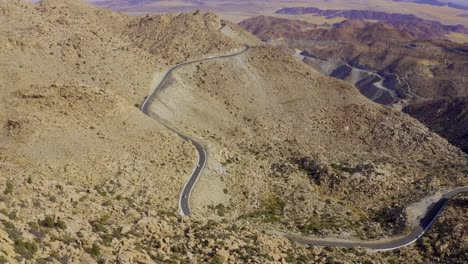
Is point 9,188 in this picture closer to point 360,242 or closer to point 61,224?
point 61,224

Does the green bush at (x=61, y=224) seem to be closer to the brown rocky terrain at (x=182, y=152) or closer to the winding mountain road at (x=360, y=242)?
the brown rocky terrain at (x=182, y=152)

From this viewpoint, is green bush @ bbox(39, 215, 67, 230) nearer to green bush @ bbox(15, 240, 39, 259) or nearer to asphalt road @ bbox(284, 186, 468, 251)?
green bush @ bbox(15, 240, 39, 259)

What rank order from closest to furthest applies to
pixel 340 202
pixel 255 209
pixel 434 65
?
pixel 255 209, pixel 340 202, pixel 434 65

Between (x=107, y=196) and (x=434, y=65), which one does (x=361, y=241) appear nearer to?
(x=107, y=196)

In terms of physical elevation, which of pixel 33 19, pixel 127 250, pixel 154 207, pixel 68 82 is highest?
pixel 33 19

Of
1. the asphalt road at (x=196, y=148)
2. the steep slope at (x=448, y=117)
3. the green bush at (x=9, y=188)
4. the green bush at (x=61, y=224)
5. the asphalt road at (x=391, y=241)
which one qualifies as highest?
the green bush at (x=9, y=188)

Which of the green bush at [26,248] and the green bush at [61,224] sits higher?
the green bush at [26,248]

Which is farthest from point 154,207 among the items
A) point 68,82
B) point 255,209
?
point 68,82

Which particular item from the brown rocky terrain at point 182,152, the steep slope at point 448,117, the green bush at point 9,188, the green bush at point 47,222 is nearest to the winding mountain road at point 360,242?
the brown rocky terrain at point 182,152
